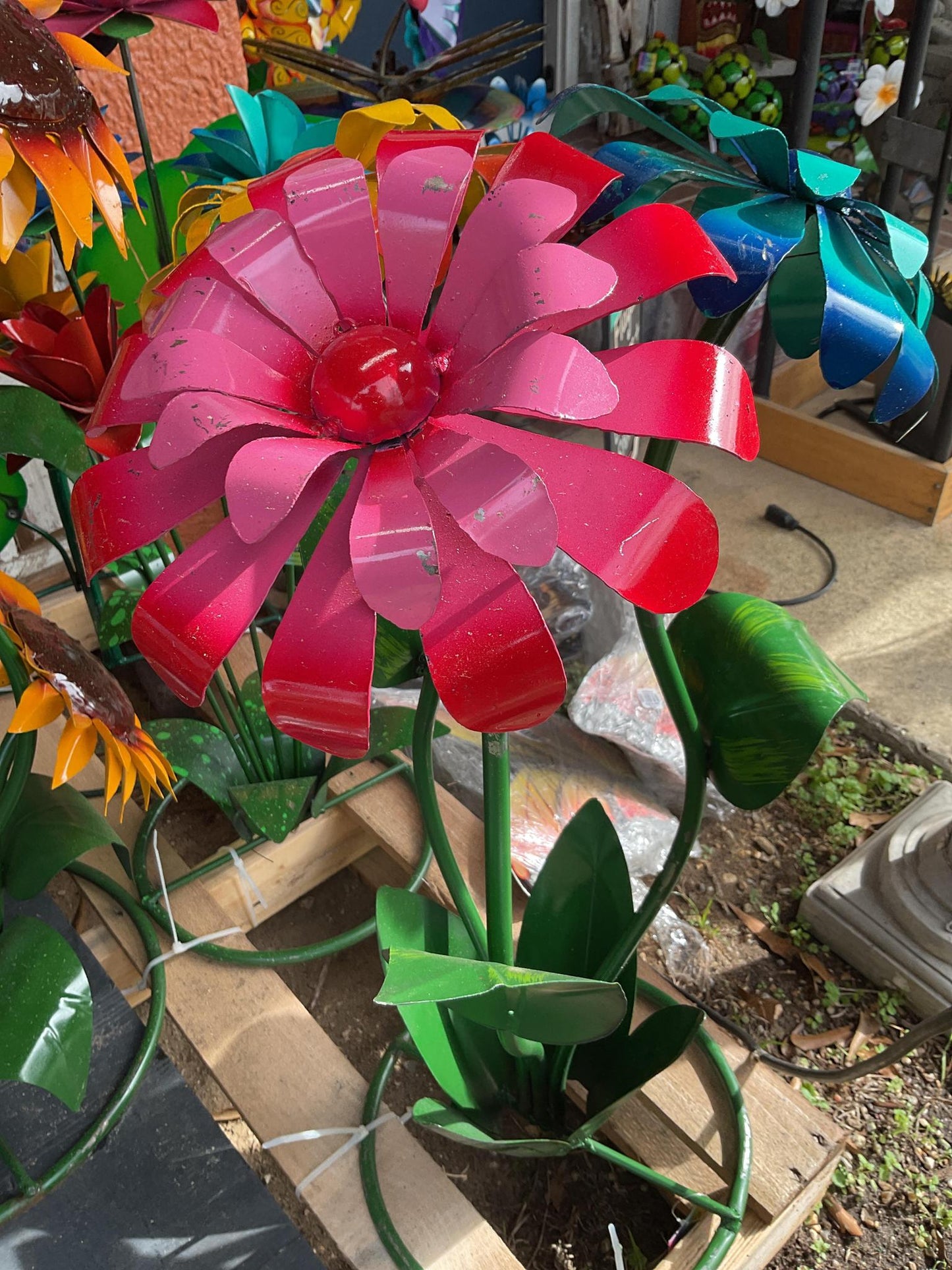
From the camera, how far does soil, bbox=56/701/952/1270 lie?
91 cm

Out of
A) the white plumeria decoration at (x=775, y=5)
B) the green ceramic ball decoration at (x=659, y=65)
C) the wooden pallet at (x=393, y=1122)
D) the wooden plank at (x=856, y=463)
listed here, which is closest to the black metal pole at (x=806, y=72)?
the wooden plank at (x=856, y=463)

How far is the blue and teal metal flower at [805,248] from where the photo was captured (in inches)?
16.0

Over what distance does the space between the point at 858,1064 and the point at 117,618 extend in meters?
0.79

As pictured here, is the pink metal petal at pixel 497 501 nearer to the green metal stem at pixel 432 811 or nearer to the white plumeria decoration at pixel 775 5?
the green metal stem at pixel 432 811

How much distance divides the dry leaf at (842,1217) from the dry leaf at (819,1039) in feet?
0.50

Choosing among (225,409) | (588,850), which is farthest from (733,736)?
(225,409)

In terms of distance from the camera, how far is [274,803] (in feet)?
3.07

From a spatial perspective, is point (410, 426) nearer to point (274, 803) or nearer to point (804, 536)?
point (274, 803)

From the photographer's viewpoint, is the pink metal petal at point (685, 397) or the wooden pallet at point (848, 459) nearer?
the pink metal petal at point (685, 397)

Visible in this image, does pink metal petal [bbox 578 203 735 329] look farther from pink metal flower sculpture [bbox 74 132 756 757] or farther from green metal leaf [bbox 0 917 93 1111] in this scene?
green metal leaf [bbox 0 917 93 1111]

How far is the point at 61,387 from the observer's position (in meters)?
0.67

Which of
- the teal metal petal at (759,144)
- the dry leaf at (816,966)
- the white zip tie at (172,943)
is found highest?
the teal metal petal at (759,144)

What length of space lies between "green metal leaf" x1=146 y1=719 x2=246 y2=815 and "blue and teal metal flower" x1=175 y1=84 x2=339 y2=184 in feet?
1.66

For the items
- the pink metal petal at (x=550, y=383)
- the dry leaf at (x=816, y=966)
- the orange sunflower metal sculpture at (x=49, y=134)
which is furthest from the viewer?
the dry leaf at (x=816, y=966)
